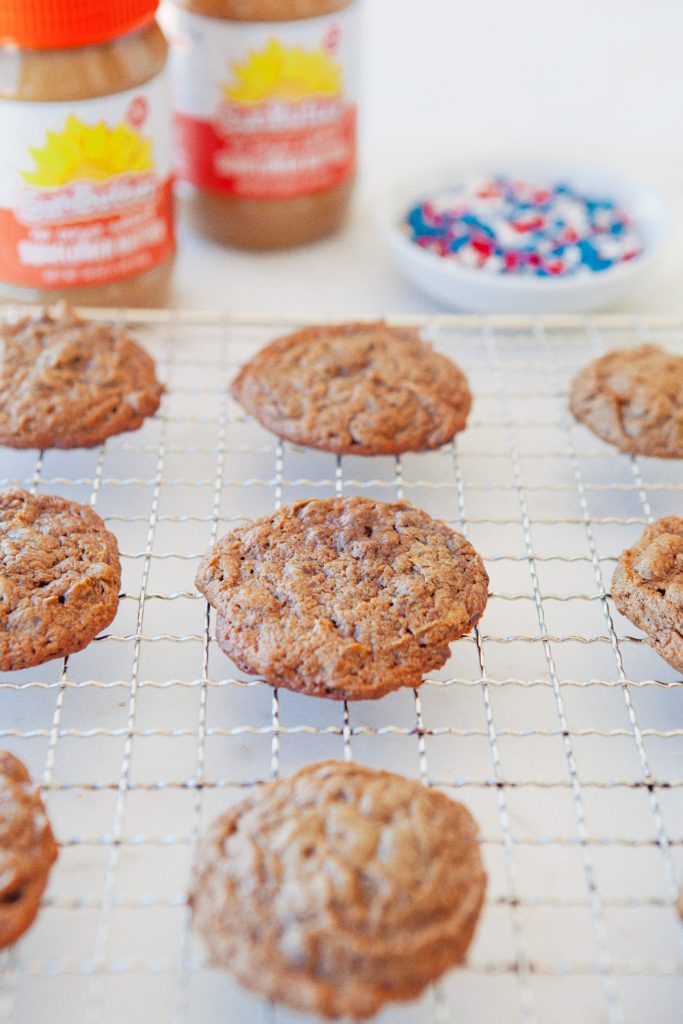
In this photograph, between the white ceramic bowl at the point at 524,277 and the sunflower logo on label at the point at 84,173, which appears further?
the white ceramic bowl at the point at 524,277

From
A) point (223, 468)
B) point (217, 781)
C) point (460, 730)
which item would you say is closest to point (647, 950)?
point (460, 730)

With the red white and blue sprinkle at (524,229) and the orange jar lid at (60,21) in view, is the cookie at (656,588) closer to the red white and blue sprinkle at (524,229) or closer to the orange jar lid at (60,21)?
the red white and blue sprinkle at (524,229)

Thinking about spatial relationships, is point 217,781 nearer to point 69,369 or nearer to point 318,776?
point 318,776

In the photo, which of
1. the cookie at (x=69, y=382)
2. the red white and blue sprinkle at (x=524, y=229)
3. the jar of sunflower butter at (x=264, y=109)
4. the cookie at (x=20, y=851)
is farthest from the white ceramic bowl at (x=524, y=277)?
the cookie at (x=20, y=851)

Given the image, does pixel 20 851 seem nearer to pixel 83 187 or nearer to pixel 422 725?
pixel 422 725

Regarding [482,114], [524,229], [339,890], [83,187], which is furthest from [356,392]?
[482,114]

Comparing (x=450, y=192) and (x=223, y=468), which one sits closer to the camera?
(x=223, y=468)
